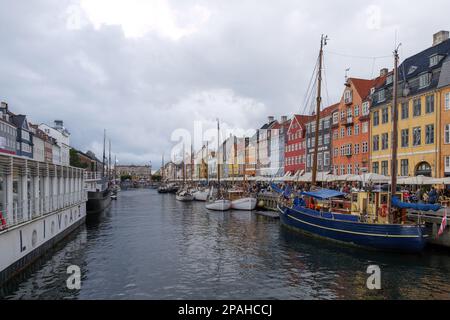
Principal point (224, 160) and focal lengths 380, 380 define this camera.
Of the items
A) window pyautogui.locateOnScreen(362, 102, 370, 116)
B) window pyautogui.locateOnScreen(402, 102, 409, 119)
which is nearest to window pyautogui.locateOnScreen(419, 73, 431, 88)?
window pyautogui.locateOnScreen(402, 102, 409, 119)

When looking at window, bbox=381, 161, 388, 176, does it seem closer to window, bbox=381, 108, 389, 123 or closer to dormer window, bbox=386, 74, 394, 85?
window, bbox=381, 108, 389, 123

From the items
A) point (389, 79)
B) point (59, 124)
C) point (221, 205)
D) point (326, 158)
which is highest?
point (59, 124)

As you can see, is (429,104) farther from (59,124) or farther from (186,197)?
(59,124)

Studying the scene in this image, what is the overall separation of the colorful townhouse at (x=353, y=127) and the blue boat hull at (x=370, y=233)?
1090 inches

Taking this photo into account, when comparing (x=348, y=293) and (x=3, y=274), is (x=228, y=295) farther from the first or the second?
(x=3, y=274)

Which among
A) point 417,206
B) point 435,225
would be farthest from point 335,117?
point 417,206

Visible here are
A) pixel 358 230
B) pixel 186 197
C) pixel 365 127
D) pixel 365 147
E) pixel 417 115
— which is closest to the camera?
pixel 358 230

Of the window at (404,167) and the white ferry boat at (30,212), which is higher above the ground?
the window at (404,167)

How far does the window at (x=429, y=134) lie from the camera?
41.8 m

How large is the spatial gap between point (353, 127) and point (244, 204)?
69.4 feet

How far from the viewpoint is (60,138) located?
11181 centimetres

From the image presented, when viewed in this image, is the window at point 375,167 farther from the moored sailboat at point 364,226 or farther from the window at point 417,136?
the moored sailboat at point 364,226

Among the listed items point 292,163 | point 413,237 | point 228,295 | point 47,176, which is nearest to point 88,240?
point 47,176

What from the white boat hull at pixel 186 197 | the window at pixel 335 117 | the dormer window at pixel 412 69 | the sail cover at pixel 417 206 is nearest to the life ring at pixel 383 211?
the sail cover at pixel 417 206
